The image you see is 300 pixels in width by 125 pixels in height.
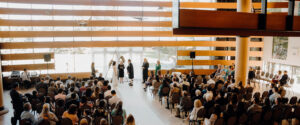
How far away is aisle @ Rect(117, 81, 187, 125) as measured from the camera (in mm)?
8188

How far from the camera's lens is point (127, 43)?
16703 mm

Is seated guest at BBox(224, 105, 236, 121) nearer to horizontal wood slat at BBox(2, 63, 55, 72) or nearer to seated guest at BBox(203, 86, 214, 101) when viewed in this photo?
seated guest at BBox(203, 86, 214, 101)

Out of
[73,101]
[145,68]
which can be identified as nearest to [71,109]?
[73,101]

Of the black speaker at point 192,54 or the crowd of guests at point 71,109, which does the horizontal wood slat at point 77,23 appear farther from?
the crowd of guests at point 71,109

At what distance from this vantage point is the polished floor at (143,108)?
26.9 feet

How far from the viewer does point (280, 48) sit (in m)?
14.9

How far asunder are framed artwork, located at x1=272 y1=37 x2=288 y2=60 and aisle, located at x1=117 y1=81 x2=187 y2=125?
30.8ft

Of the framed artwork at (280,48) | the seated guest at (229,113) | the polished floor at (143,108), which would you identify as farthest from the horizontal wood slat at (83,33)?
the seated guest at (229,113)

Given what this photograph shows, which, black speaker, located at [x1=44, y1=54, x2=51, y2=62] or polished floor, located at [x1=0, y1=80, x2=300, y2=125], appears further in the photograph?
black speaker, located at [x1=44, y1=54, x2=51, y2=62]

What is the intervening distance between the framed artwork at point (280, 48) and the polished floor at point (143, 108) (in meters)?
2.74

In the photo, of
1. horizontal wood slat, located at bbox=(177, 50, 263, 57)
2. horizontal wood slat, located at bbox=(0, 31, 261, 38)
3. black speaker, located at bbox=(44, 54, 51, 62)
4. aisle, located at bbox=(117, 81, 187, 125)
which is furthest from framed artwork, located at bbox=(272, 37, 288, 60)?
black speaker, located at bbox=(44, 54, 51, 62)

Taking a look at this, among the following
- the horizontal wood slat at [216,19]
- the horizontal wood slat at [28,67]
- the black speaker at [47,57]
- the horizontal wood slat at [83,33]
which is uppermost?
the horizontal wood slat at [83,33]

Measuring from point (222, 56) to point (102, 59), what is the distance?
9.47 meters

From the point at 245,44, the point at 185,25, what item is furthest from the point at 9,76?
the point at 185,25
